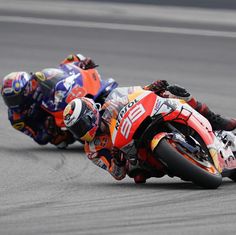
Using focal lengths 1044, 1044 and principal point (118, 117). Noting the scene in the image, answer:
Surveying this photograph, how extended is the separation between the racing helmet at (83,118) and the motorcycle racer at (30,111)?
10.2ft

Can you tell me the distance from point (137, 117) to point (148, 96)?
249mm

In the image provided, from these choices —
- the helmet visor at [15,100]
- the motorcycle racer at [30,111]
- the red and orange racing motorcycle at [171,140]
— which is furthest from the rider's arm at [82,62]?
the red and orange racing motorcycle at [171,140]

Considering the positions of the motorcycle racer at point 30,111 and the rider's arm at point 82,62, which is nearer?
the motorcycle racer at point 30,111

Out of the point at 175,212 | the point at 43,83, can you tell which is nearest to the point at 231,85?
the point at 43,83

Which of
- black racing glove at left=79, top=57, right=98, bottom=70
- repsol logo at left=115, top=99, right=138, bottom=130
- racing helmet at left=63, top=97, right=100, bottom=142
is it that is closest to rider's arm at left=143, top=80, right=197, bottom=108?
repsol logo at left=115, top=99, right=138, bottom=130

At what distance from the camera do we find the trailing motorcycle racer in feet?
30.4

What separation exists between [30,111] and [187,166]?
4385 millimetres

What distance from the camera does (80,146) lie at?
12695 millimetres

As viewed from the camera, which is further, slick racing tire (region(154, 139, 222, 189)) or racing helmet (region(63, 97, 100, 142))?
racing helmet (region(63, 97, 100, 142))

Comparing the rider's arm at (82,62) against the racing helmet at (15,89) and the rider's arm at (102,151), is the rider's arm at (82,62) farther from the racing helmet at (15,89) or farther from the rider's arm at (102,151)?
the rider's arm at (102,151)

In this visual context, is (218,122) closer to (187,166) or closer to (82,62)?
(187,166)

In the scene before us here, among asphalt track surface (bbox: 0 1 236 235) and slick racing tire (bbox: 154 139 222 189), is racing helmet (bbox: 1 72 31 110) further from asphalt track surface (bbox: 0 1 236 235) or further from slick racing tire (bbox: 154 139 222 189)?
slick racing tire (bbox: 154 139 222 189)

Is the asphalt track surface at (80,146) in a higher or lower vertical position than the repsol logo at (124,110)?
lower

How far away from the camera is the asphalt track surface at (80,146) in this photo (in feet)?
23.9
